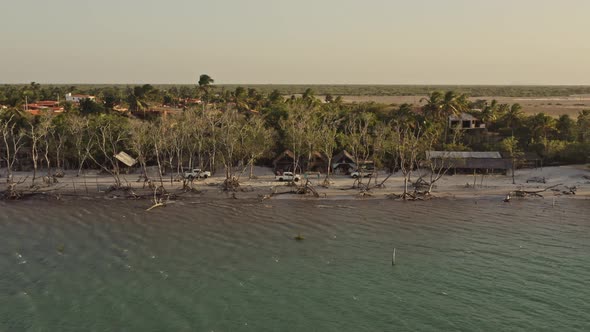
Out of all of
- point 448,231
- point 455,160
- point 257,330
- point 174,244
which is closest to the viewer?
point 257,330

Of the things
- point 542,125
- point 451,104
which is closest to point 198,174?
point 451,104

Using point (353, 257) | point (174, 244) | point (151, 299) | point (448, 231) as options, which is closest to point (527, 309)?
point (353, 257)

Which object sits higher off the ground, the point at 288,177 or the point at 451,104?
the point at 451,104

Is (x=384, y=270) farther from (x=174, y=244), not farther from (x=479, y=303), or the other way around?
(x=174, y=244)

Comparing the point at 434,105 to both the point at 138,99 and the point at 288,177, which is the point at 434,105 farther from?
the point at 138,99

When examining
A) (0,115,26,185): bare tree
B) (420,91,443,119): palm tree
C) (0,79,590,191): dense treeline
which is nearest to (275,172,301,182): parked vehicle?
(0,79,590,191): dense treeline

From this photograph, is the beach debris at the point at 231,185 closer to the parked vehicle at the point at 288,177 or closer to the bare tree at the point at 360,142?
the parked vehicle at the point at 288,177
